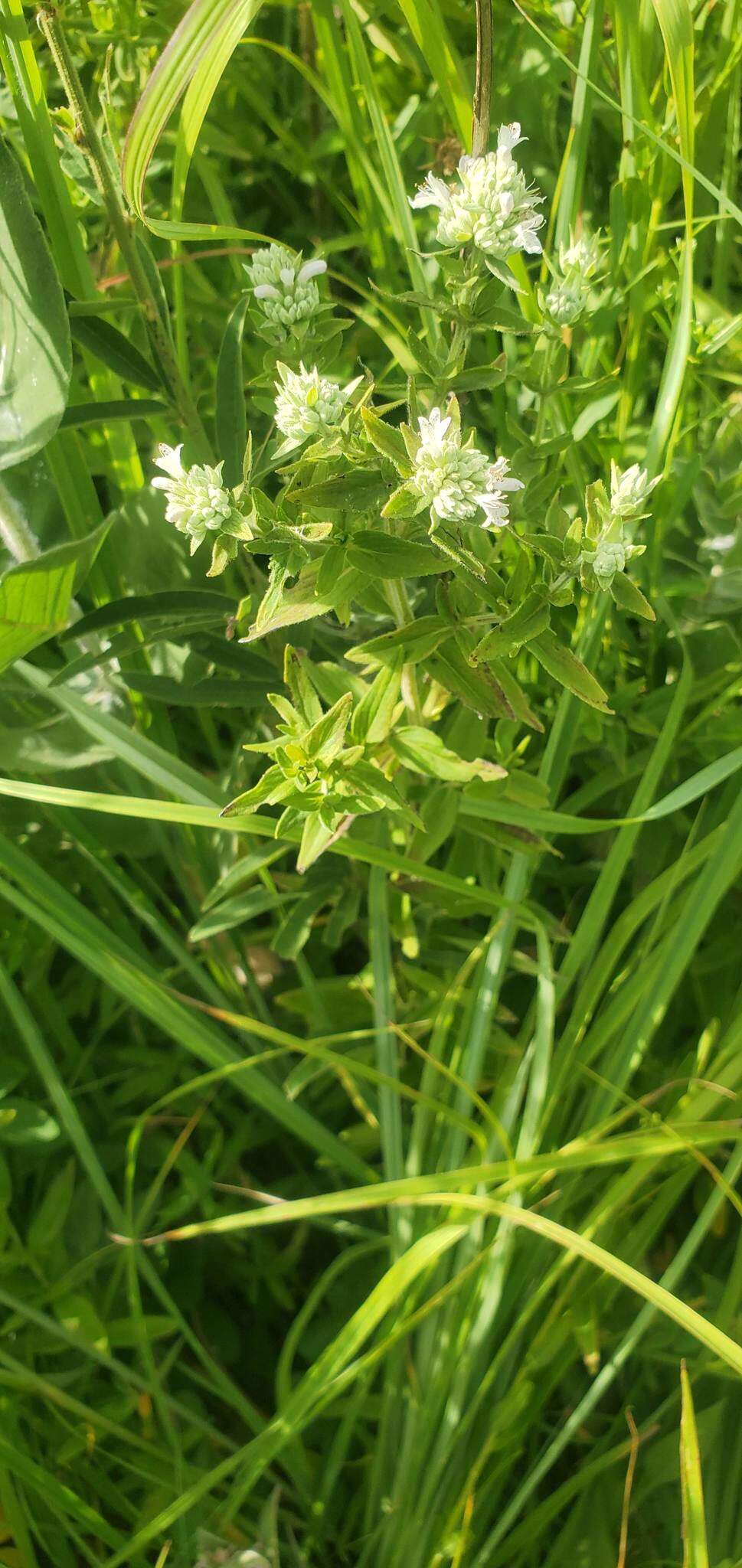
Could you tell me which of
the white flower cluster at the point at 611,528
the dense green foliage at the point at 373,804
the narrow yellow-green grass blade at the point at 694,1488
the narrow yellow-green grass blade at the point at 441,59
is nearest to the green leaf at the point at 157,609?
the dense green foliage at the point at 373,804

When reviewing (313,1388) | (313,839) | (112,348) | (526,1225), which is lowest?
(313,1388)

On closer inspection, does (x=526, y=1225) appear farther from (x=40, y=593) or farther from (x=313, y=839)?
(x=40, y=593)

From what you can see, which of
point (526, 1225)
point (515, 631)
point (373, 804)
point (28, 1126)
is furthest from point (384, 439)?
point (28, 1126)

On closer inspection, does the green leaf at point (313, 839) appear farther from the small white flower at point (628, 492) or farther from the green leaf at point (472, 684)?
the small white flower at point (628, 492)

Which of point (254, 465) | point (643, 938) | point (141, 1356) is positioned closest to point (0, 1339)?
point (141, 1356)

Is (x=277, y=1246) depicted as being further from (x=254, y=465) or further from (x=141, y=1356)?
(x=254, y=465)

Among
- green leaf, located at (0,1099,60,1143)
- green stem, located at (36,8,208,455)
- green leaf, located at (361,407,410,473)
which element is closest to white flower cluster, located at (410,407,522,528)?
green leaf, located at (361,407,410,473)

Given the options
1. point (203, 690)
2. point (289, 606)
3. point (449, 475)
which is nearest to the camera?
point (449, 475)
